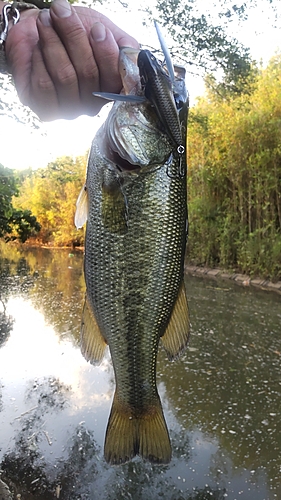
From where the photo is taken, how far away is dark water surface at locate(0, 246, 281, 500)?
325 centimetres

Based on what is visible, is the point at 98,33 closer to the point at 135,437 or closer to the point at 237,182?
the point at 135,437

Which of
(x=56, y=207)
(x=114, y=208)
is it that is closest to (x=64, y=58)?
(x=114, y=208)

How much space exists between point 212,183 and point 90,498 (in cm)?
1035

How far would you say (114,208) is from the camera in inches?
51.0

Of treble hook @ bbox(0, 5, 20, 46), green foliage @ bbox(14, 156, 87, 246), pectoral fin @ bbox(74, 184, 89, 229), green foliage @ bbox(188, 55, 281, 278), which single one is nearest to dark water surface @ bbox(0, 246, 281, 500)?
pectoral fin @ bbox(74, 184, 89, 229)

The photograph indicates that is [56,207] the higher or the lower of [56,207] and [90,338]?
the higher

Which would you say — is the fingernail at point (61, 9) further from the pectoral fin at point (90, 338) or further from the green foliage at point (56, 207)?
the green foliage at point (56, 207)

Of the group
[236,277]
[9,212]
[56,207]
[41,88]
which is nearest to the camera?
[41,88]

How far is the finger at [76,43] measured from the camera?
1149 millimetres

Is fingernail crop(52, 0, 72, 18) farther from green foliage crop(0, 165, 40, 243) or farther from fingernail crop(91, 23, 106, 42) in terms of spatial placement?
green foliage crop(0, 165, 40, 243)

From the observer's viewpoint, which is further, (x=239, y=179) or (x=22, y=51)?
(x=239, y=179)

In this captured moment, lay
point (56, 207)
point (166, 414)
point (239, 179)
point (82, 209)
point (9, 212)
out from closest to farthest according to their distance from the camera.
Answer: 1. point (82, 209)
2. point (166, 414)
3. point (9, 212)
4. point (239, 179)
5. point (56, 207)

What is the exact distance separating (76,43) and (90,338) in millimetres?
840

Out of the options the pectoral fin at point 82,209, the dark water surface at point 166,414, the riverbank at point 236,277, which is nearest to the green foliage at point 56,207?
the riverbank at point 236,277
